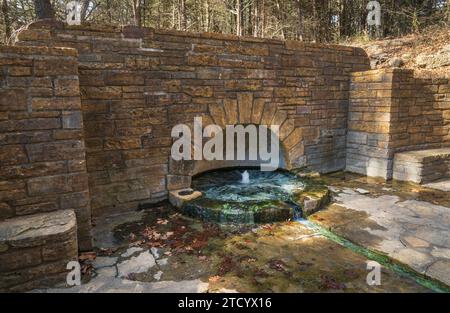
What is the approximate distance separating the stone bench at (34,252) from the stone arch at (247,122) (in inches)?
80.6

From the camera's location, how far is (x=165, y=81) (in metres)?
4.43

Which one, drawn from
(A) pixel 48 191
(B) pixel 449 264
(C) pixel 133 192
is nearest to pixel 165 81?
(C) pixel 133 192

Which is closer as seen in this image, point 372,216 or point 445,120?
point 372,216

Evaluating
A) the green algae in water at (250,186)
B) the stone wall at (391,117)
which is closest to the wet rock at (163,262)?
the green algae in water at (250,186)

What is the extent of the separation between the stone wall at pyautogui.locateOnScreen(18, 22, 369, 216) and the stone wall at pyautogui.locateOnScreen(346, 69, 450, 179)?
1416 millimetres

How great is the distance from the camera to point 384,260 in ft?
10.1

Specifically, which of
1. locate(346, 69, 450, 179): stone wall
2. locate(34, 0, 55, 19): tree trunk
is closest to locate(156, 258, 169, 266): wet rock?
locate(346, 69, 450, 179): stone wall

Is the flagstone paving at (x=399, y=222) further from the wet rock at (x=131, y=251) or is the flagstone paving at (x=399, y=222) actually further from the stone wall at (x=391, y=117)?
the wet rock at (x=131, y=251)

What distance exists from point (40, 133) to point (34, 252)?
1.12 m

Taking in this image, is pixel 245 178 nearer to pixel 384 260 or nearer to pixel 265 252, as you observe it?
pixel 265 252

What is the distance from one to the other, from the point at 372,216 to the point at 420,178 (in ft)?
7.21

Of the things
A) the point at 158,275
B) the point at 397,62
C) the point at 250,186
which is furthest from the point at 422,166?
the point at 158,275

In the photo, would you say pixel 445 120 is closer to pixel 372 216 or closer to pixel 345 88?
pixel 345 88

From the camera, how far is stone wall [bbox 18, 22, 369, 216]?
401 cm
